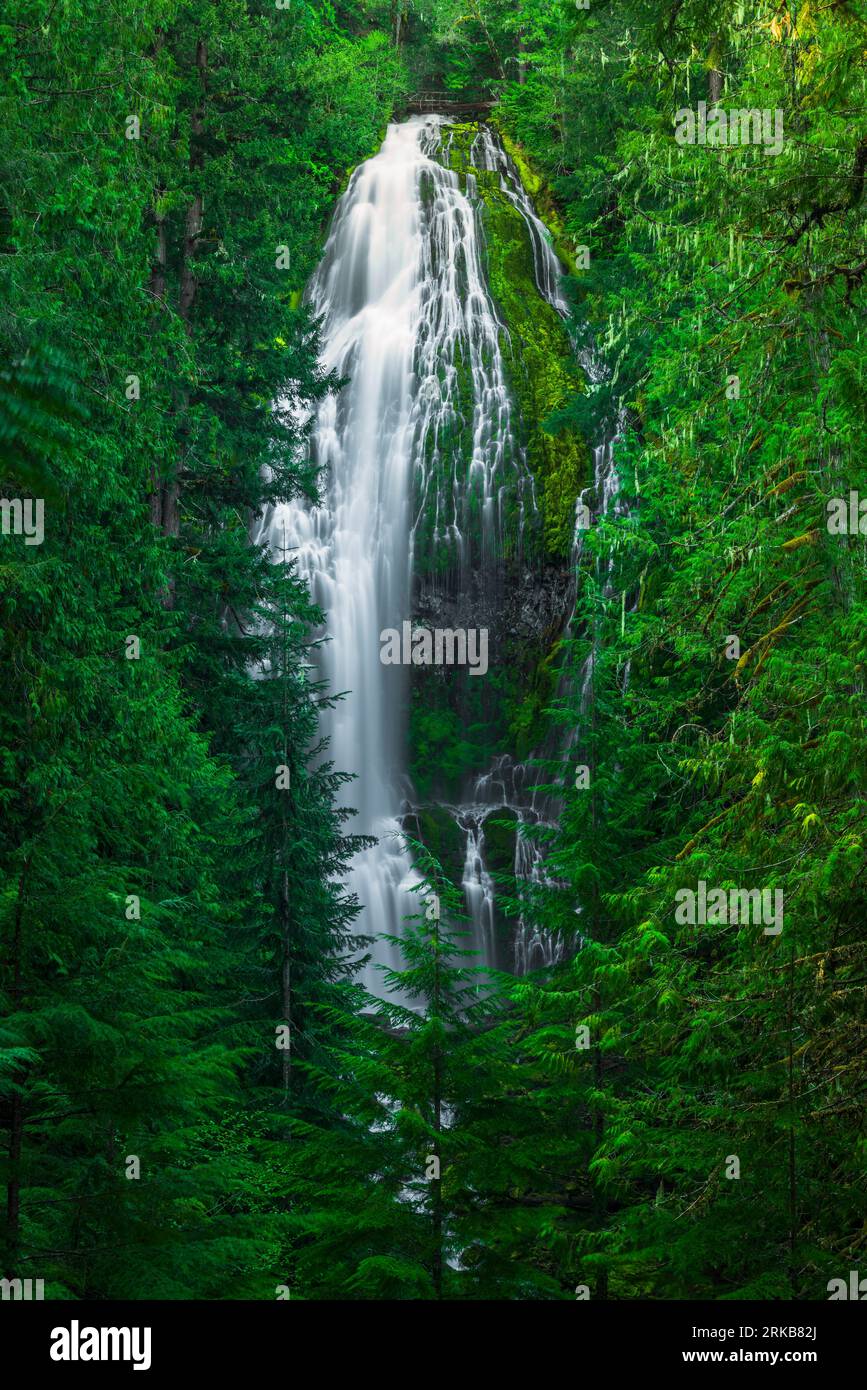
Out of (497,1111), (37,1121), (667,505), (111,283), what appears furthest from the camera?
(667,505)

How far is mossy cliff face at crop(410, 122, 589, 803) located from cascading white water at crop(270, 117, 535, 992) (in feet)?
0.43

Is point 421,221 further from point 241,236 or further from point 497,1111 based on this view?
point 497,1111

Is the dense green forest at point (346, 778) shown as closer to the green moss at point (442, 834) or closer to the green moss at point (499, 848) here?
the green moss at point (442, 834)

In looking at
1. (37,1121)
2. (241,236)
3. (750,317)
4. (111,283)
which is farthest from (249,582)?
(37,1121)

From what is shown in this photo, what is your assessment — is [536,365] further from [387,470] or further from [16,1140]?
[16,1140]

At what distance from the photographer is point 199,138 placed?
1839cm

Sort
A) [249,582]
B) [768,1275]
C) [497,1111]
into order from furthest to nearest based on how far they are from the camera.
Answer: [249,582]
[497,1111]
[768,1275]

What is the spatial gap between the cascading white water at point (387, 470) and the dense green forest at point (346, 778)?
4.43 m

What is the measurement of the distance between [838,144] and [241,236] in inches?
477

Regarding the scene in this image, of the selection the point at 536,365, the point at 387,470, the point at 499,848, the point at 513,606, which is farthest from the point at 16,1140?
the point at 536,365

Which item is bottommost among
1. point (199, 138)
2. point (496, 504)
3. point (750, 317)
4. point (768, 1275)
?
point (768, 1275)

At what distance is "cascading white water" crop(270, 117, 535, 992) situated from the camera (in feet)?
77.7

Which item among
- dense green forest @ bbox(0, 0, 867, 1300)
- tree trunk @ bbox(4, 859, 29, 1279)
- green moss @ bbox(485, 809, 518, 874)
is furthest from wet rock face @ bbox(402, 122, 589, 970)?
tree trunk @ bbox(4, 859, 29, 1279)

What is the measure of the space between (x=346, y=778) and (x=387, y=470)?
11.3m
